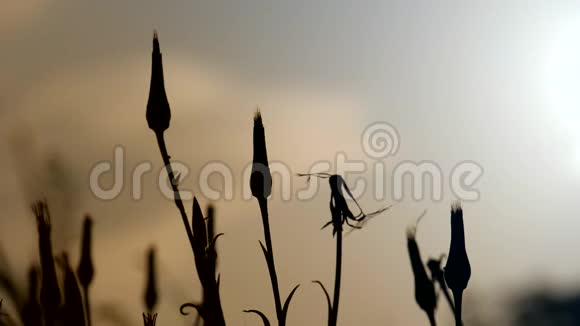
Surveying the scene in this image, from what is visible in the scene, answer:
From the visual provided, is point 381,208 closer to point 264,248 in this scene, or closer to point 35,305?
point 264,248

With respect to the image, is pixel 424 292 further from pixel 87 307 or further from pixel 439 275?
pixel 87 307

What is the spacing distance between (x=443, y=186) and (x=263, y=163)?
0.19 meters

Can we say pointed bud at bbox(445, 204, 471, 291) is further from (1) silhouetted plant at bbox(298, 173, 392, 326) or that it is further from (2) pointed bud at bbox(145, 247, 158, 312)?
(2) pointed bud at bbox(145, 247, 158, 312)

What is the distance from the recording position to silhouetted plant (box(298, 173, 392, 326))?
0.47m

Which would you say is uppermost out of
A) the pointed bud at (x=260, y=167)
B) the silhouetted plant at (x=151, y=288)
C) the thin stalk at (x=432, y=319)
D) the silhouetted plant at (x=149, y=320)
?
the pointed bud at (x=260, y=167)

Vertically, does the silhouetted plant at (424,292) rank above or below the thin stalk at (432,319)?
above

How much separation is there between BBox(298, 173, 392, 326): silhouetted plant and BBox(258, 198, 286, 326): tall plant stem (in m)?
0.04

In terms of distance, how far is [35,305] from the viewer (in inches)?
17.6

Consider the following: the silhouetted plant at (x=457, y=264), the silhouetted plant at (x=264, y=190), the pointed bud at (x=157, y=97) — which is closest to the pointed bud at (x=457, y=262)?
the silhouetted plant at (x=457, y=264)

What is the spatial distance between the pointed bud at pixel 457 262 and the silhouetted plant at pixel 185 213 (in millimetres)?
161

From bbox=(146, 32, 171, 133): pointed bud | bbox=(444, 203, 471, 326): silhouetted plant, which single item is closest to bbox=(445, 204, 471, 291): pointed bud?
bbox=(444, 203, 471, 326): silhouetted plant

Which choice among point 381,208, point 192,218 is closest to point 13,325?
point 192,218

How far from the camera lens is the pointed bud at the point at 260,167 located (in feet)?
1.35

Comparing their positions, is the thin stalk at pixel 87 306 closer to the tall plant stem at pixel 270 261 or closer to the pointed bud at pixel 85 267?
the pointed bud at pixel 85 267
